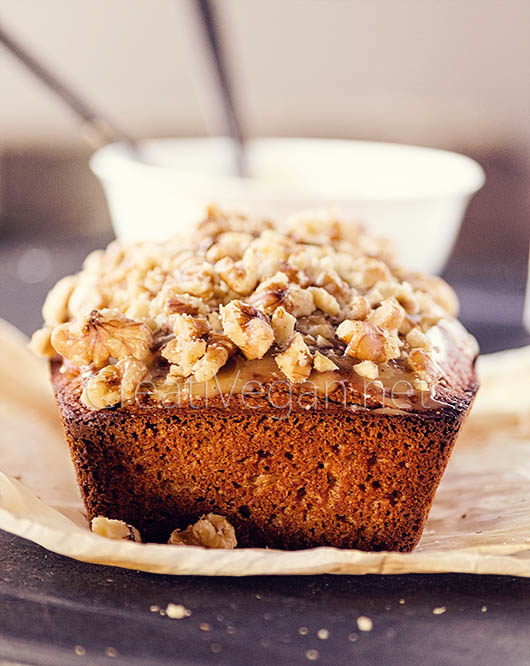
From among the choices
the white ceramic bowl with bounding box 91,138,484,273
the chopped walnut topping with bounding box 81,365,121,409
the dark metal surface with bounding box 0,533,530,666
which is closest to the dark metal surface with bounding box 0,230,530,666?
the dark metal surface with bounding box 0,533,530,666

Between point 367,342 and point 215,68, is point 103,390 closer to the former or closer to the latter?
point 367,342

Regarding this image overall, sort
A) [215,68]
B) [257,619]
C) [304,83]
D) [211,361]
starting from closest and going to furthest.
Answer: [257,619] < [211,361] < [215,68] < [304,83]

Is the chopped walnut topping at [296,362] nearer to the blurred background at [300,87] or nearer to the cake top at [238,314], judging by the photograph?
the cake top at [238,314]

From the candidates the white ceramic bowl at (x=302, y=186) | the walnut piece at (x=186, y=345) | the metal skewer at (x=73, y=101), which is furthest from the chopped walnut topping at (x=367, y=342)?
the metal skewer at (x=73, y=101)

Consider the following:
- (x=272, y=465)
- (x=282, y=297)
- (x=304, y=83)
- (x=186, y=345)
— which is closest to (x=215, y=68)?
(x=282, y=297)

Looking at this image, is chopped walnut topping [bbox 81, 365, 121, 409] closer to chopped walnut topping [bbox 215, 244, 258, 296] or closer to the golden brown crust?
the golden brown crust

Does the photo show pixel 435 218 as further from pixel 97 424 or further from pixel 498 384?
pixel 97 424
